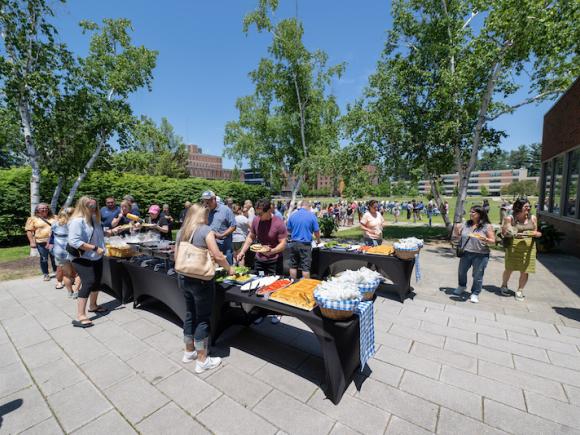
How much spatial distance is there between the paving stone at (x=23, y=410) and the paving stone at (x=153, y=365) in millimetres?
760

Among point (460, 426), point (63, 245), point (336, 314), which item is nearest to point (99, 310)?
point (63, 245)

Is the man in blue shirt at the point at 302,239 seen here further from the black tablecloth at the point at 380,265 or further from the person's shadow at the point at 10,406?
the person's shadow at the point at 10,406

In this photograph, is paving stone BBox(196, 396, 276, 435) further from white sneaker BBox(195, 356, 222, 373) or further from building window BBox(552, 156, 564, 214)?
building window BBox(552, 156, 564, 214)

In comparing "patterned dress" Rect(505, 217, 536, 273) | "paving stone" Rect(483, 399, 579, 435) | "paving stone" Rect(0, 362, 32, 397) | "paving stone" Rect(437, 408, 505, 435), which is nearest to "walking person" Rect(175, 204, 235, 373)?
"paving stone" Rect(0, 362, 32, 397)

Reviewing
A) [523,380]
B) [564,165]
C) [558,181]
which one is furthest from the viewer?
[558,181]

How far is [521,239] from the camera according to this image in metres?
4.92

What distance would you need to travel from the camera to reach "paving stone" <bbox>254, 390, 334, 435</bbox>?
2188 mm

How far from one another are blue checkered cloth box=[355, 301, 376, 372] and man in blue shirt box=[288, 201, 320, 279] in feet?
7.46

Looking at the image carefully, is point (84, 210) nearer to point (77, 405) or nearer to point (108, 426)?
point (77, 405)

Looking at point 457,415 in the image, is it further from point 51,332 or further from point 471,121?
point 471,121

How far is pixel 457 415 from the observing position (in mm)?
2324

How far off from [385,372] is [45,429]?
3.14 meters

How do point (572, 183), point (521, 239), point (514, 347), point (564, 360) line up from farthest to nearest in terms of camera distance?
1. point (572, 183)
2. point (521, 239)
3. point (514, 347)
4. point (564, 360)

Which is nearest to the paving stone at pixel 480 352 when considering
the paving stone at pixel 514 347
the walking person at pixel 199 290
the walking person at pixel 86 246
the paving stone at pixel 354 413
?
the paving stone at pixel 514 347
